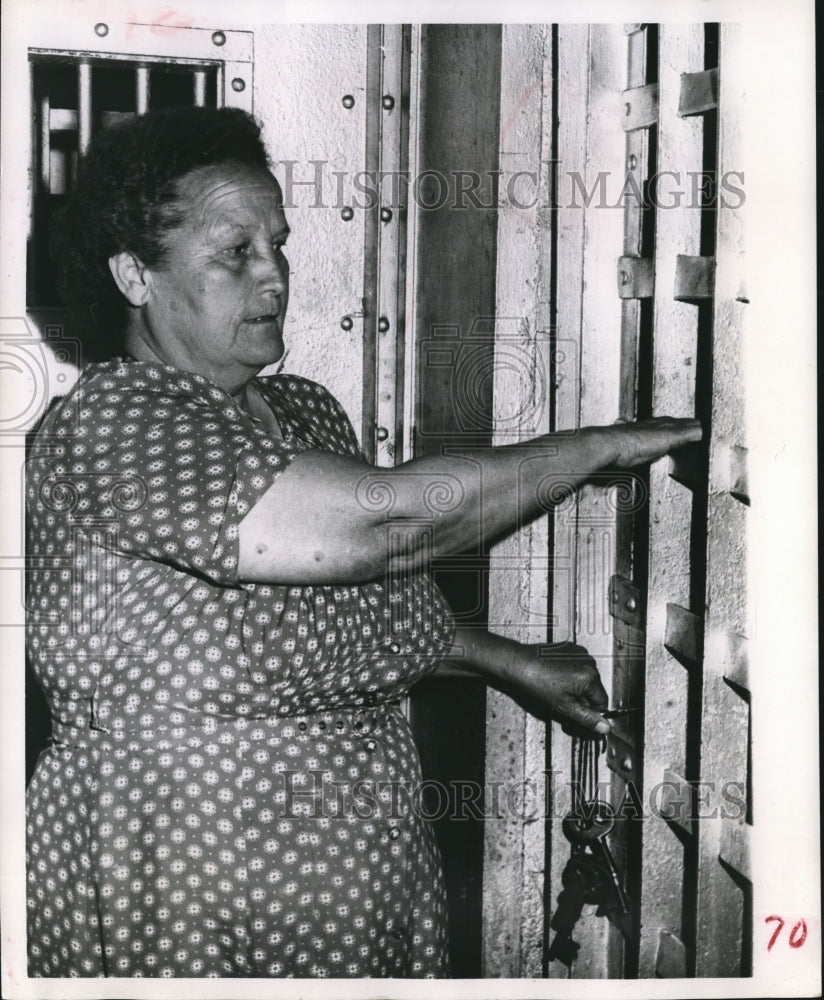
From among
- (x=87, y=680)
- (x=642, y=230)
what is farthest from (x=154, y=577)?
(x=642, y=230)

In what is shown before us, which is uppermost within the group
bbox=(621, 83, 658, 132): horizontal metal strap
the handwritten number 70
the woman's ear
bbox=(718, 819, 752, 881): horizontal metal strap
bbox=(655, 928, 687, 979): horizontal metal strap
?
bbox=(621, 83, 658, 132): horizontal metal strap

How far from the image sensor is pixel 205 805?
1110 millimetres

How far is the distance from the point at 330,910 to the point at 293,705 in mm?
231

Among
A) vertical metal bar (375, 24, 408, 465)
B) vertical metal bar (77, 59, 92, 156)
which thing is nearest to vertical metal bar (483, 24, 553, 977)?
vertical metal bar (375, 24, 408, 465)

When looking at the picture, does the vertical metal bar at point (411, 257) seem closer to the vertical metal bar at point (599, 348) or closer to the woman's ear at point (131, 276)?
the vertical metal bar at point (599, 348)

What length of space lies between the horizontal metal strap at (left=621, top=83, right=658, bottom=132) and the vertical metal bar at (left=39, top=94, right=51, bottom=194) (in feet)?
2.13

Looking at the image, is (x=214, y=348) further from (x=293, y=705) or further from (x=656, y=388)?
(x=656, y=388)

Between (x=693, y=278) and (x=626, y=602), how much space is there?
0.38 m

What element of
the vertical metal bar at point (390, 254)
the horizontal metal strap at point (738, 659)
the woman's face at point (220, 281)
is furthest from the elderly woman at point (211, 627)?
the horizontal metal strap at point (738, 659)

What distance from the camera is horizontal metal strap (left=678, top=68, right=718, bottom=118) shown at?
3.83 ft

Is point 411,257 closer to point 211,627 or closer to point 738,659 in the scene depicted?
point 211,627

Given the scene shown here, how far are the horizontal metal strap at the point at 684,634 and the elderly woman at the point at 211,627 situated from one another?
197 mm

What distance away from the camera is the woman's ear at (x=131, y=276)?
111 centimetres

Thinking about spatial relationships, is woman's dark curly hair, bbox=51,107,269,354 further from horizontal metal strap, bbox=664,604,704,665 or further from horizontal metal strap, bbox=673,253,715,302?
Answer: horizontal metal strap, bbox=664,604,704,665
